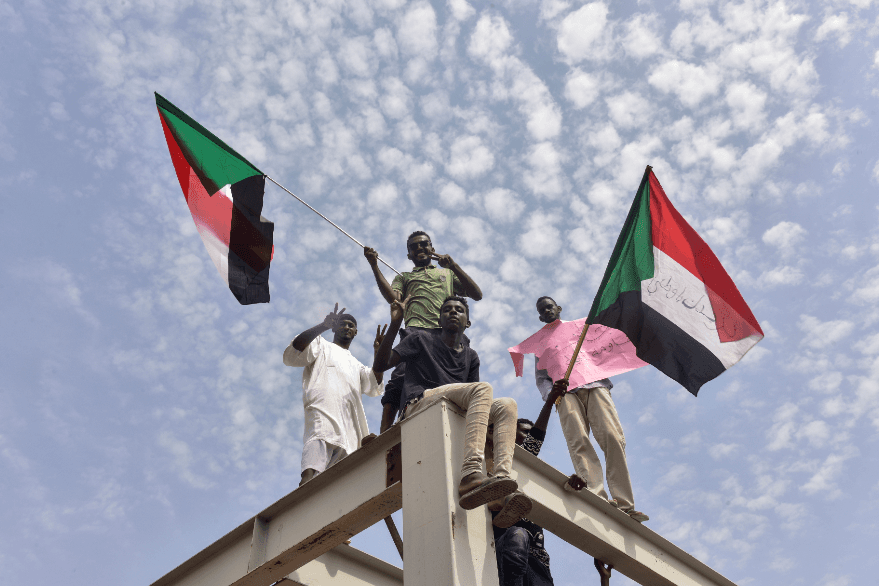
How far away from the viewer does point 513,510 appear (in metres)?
4.33

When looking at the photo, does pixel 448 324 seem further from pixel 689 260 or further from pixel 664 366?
pixel 689 260

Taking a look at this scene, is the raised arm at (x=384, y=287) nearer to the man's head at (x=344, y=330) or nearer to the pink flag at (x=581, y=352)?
the man's head at (x=344, y=330)

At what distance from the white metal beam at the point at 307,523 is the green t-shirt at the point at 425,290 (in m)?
1.88

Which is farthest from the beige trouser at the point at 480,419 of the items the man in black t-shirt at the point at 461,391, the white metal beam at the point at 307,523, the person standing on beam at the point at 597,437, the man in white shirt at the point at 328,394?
the man in white shirt at the point at 328,394

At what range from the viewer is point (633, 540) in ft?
19.2

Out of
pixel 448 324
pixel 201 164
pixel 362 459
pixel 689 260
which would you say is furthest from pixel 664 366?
pixel 201 164

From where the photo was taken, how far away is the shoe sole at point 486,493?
4.09 metres

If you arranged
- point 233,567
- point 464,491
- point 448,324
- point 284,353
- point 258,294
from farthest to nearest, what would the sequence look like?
point 284,353
point 258,294
point 448,324
point 233,567
point 464,491

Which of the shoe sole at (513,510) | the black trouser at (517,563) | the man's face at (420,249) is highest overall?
the man's face at (420,249)

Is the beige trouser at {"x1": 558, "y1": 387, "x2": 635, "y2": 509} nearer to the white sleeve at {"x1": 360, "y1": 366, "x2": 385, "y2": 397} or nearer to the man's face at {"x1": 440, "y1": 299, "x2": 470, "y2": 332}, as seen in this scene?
the man's face at {"x1": 440, "y1": 299, "x2": 470, "y2": 332}

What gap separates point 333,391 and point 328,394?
0.07 meters

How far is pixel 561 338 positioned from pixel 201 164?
4.08 metres

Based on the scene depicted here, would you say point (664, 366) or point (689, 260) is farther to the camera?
point (689, 260)

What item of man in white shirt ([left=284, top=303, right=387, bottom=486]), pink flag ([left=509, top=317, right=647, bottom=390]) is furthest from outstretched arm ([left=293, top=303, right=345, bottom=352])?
pink flag ([left=509, top=317, right=647, bottom=390])
